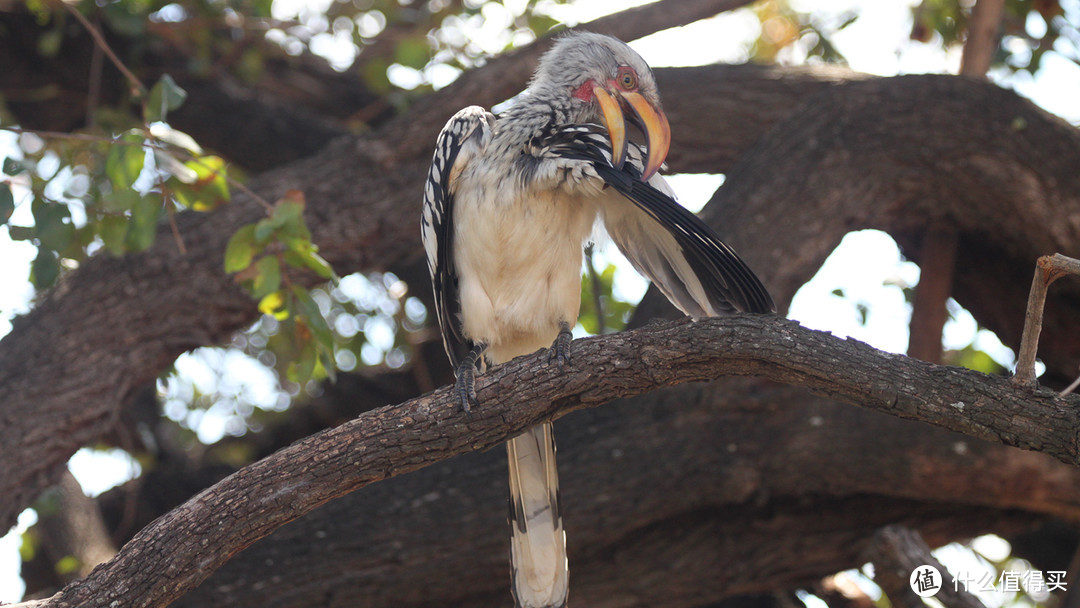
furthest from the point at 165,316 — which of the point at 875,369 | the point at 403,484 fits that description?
the point at 875,369

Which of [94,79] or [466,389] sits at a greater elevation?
[94,79]

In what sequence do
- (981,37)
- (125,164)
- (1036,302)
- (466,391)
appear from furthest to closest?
(981,37), (125,164), (466,391), (1036,302)

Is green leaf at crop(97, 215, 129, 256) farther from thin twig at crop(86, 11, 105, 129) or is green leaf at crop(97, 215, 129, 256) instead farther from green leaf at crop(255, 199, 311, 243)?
thin twig at crop(86, 11, 105, 129)

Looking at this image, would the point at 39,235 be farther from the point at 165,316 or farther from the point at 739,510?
the point at 739,510

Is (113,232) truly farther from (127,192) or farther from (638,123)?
(638,123)

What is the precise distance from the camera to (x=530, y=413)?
2.22m

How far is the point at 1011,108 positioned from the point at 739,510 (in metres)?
2.03

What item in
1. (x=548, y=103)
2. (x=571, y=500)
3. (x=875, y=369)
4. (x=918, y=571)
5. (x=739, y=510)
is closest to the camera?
(x=875, y=369)

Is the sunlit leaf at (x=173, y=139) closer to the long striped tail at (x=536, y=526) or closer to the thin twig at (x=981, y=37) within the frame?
the long striped tail at (x=536, y=526)

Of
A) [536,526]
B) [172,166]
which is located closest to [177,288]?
[172,166]

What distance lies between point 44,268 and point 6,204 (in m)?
0.26

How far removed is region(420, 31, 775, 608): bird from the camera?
2557mm

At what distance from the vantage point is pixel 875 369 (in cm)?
198

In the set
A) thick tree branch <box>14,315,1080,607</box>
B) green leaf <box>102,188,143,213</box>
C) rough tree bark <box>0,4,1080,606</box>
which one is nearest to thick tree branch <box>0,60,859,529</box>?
rough tree bark <box>0,4,1080,606</box>
